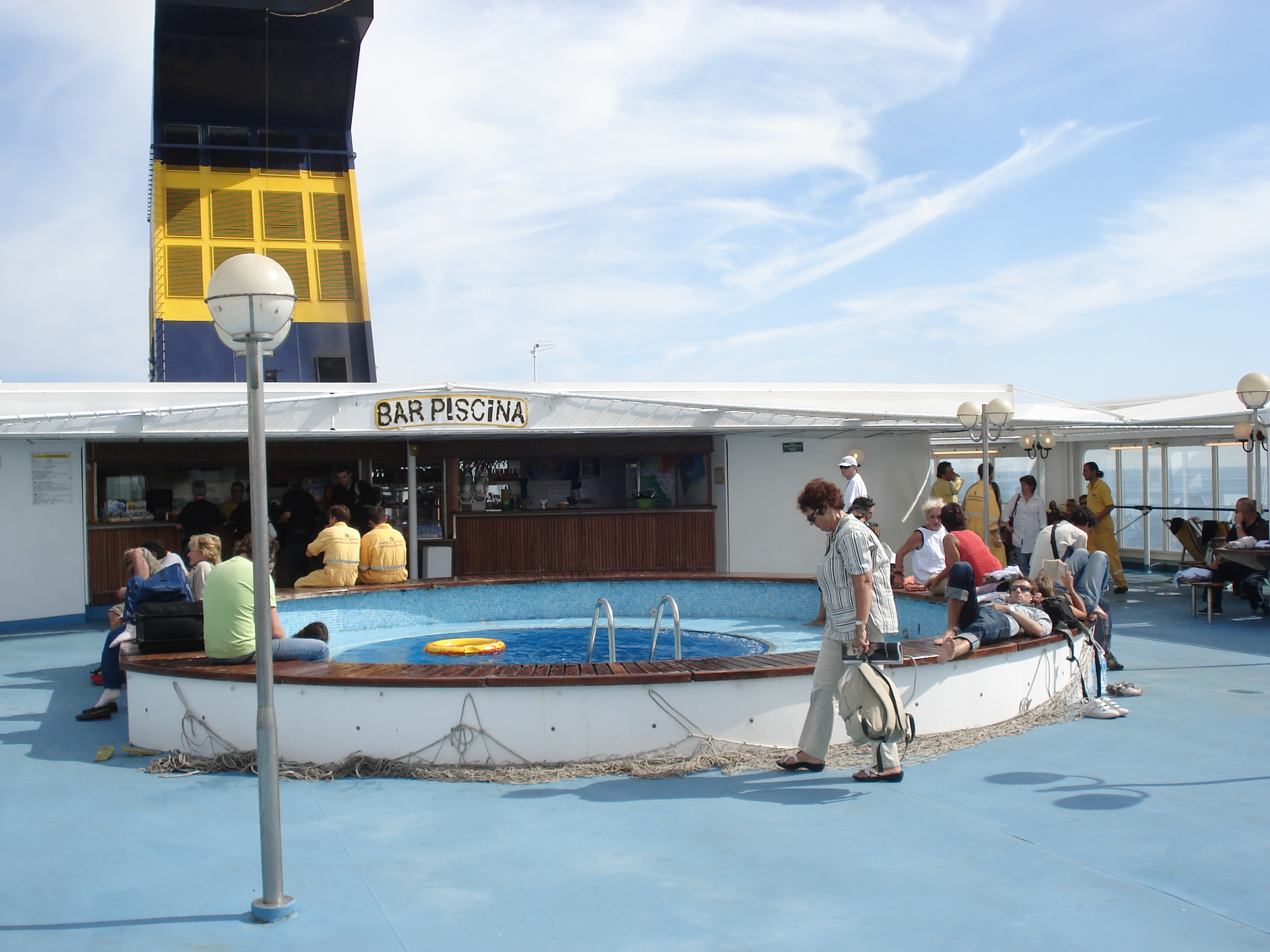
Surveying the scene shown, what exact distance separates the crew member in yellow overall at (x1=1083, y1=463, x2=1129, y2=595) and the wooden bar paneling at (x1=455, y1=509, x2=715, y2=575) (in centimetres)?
524

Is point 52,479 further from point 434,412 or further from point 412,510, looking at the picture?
point 434,412

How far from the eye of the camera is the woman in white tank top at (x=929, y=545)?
8.76 m

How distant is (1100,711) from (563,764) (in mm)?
3488

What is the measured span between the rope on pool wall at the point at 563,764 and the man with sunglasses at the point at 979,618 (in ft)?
1.97

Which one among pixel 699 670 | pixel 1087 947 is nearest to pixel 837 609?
pixel 699 670

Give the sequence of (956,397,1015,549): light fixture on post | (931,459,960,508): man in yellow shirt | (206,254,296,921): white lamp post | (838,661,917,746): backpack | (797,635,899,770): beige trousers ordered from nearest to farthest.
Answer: (206,254,296,921): white lamp post
(838,661,917,746): backpack
(797,635,899,770): beige trousers
(956,397,1015,549): light fixture on post
(931,459,960,508): man in yellow shirt

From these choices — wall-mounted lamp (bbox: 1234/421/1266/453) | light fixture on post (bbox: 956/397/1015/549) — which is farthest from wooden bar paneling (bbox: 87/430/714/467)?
wall-mounted lamp (bbox: 1234/421/1266/453)

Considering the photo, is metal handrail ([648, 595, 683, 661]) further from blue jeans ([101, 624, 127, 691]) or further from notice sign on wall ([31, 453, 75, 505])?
notice sign on wall ([31, 453, 75, 505])

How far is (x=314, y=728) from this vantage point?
5617 millimetres

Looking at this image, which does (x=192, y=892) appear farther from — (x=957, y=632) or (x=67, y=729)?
(x=957, y=632)

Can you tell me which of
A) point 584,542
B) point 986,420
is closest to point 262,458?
point 986,420

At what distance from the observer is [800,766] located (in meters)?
5.34

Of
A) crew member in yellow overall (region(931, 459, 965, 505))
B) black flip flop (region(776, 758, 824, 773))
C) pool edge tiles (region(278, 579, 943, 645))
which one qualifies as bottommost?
black flip flop (region(776, 758, 824, 773))

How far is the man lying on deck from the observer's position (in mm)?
6059
